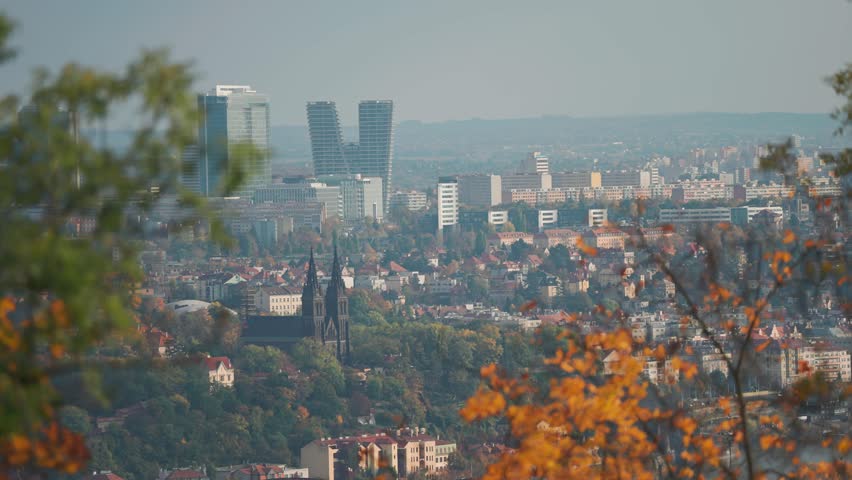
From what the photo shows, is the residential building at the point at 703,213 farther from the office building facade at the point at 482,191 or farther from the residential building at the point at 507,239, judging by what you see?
the office building facade at the point at 482,191

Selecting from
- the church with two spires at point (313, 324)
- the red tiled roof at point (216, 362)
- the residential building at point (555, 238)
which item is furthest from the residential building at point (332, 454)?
the residential building at point (555, 238)

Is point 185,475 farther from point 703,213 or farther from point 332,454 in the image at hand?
point 703,213

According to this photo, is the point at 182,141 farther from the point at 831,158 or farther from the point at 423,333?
the point at 423,333

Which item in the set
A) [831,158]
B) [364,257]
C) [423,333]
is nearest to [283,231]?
[364,257]

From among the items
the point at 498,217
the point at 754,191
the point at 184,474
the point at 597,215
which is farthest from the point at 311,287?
the point at 498,217

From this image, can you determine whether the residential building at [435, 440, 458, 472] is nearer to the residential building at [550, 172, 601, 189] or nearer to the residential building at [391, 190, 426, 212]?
the residential building at [391, 190, 426, 212]
